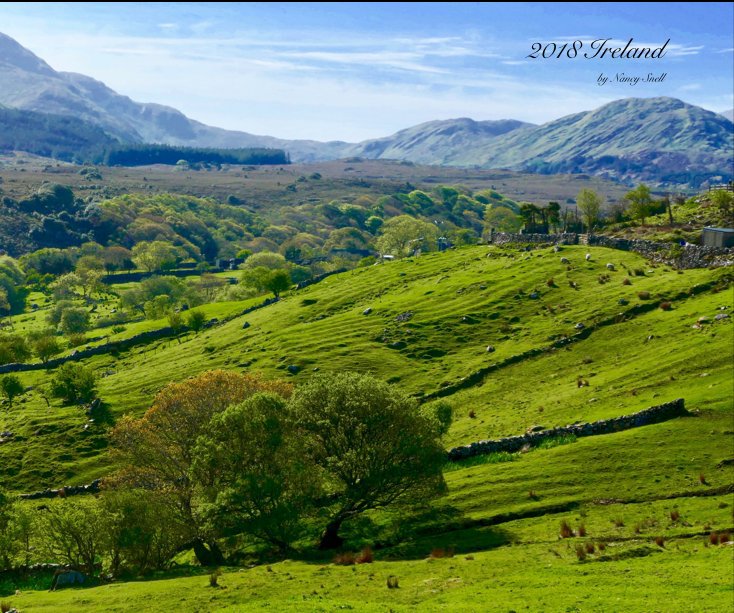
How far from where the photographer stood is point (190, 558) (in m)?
55.8

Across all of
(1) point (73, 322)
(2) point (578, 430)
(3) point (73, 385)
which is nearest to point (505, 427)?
(2) point (578, 430)

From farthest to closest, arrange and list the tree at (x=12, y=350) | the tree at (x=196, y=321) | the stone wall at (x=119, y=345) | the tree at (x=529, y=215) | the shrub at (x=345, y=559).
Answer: the tree at (x=529, y=215)
the tree at (x=196, y=321)
the tree at (x=12, y=350)
the stone wall at (x=119, y=345)
the shrub at (x=345, y=559)

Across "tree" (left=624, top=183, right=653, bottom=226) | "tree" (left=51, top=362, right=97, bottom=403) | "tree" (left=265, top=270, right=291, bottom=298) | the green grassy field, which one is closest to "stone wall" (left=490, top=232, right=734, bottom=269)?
the green grassy field

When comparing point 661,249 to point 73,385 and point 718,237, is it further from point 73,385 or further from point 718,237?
point 73,385

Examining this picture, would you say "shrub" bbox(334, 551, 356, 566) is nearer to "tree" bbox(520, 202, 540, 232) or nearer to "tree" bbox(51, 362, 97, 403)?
"tree" bbox(51, 362, 97, 403)

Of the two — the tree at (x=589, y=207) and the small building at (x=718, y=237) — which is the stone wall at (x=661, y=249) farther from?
the tree at (x=589, y=207)

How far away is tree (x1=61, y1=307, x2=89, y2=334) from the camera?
16638 centimetres

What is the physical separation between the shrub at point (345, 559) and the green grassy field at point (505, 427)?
90cm

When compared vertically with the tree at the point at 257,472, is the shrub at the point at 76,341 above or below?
below

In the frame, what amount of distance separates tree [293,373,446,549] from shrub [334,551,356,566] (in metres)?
4.05

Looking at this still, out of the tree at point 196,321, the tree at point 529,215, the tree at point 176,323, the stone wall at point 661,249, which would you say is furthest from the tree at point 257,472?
the tree at point 529,215

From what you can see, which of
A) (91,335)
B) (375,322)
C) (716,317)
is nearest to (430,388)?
(375,322)

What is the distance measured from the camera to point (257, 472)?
5141 cm

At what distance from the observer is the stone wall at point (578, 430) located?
212ft
